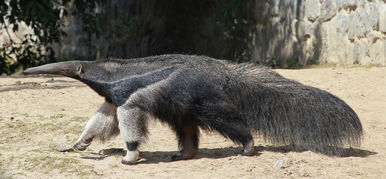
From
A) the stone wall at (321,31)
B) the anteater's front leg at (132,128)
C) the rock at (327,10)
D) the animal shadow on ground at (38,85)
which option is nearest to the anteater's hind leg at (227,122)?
the anteater's front leg at (132,128)

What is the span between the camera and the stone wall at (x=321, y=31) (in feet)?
39.2

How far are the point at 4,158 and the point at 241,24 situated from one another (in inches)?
425

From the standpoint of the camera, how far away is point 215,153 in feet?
22.5

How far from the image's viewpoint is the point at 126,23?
59.4ft

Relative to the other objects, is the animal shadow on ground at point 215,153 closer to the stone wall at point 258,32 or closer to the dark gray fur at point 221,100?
the dark gray fur at point 221,100

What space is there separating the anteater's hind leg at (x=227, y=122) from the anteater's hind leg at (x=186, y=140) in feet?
0.95

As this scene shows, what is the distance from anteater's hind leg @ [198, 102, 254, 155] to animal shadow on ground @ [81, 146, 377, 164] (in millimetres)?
187

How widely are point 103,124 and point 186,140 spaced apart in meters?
0.81

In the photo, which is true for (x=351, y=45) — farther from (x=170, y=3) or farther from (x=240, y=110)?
(x=170, y=3)

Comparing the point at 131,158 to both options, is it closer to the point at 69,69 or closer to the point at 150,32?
the point at 69,69

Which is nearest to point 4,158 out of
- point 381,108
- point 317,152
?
point 317,152

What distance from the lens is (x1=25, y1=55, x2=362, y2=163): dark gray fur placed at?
6.25 metres

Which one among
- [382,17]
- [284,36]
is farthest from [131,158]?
[284,36]

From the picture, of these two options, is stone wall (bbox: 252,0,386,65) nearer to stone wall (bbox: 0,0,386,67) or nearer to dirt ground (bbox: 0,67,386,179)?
stone wall (bbox: 0,0,386,67)
